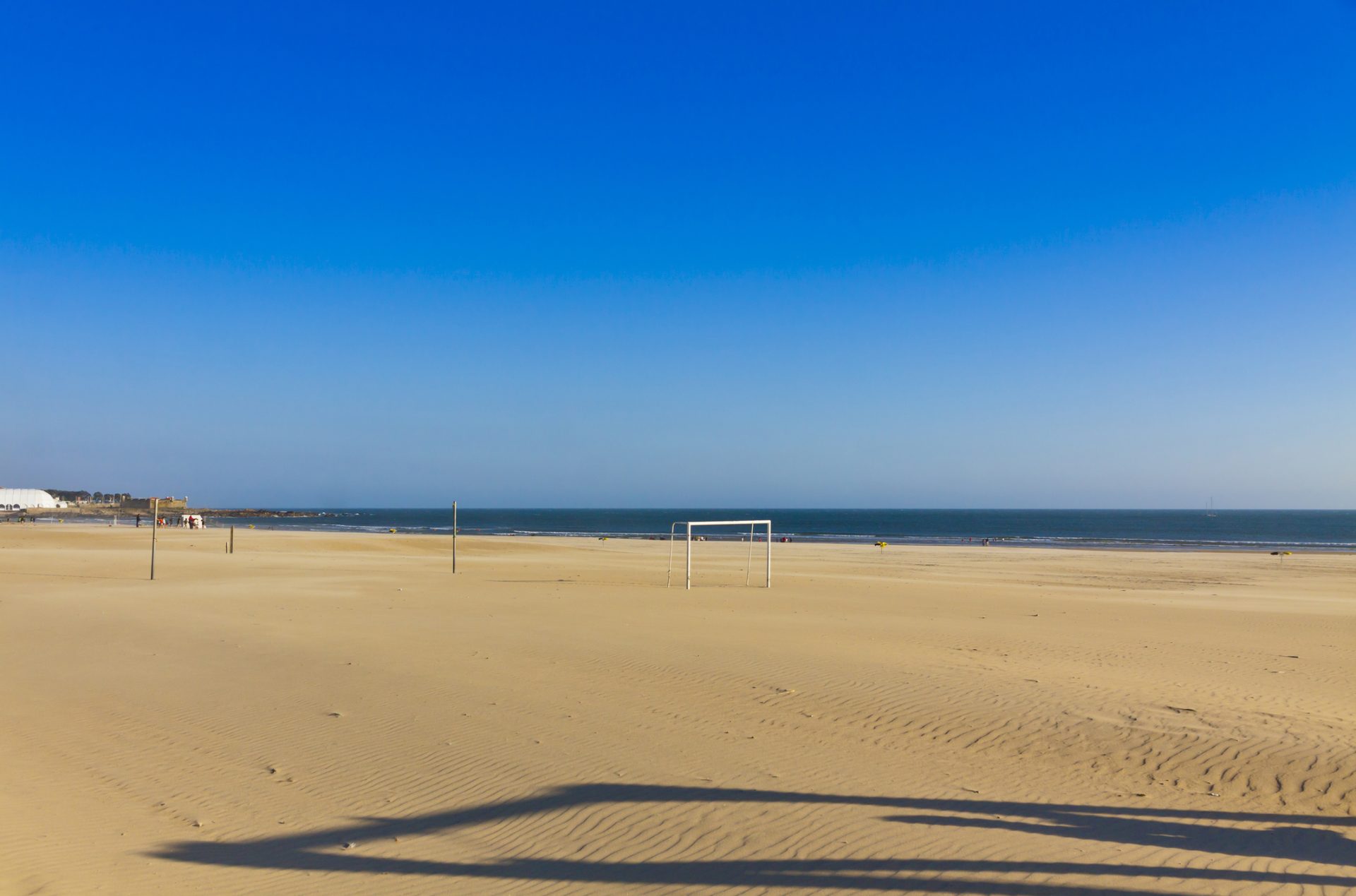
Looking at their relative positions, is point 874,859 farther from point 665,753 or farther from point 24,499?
point 24,499

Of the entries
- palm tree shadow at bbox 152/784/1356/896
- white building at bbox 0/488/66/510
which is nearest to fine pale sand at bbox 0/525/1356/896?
palm tree shadow at bbox 152/784/1356/896

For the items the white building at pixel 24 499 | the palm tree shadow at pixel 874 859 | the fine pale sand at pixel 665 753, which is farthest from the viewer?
the white building at pixel 24 499

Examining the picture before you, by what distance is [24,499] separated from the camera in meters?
151

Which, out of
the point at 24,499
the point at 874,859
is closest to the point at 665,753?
the point at 874,859

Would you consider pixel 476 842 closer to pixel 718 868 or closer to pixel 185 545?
pixel 718 868

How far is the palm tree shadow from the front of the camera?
5.61 metres

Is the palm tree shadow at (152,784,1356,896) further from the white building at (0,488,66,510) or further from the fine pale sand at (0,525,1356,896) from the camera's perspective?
the white building at (0,488,66,510)

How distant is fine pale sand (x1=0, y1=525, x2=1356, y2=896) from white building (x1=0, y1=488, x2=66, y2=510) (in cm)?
16142

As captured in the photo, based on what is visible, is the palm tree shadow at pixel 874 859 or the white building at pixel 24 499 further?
the white building at pixel 24 499

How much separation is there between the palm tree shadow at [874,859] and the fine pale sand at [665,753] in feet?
0.09

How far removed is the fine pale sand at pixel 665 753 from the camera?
5.84 metres

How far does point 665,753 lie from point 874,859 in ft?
8.89

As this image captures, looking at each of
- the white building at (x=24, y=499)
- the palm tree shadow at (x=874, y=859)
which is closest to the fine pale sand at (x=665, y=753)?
the palm tree shadow at (x=874, y=859)

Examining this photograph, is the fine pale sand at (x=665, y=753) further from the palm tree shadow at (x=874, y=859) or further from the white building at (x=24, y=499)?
the white building at (x=24, y=499)
